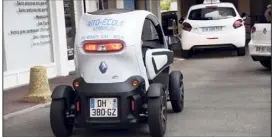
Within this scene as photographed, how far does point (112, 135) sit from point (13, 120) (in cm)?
185

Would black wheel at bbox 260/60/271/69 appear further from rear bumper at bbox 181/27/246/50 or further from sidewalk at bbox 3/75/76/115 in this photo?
sidewalk at bbox 3/75/76/115

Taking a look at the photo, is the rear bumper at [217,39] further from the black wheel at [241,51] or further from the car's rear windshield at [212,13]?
the car's rear windshield at [212,13]

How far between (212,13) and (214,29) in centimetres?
52

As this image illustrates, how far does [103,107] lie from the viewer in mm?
5816

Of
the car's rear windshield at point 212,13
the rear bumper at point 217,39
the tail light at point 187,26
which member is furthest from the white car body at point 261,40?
the tail light at point 187,26

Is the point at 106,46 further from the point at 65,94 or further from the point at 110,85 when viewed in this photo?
the point at 65,94

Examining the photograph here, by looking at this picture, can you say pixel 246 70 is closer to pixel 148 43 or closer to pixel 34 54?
pixel 34 54

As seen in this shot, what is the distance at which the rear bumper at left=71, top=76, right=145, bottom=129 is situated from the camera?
577cm

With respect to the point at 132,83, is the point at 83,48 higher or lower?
higher

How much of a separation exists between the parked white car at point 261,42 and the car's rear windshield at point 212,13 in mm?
3413

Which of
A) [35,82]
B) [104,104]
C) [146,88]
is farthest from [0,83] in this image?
[35,82]

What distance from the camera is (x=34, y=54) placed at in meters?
11.5

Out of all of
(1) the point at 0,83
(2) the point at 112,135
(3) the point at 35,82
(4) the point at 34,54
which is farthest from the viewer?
(4) the point at 34,54

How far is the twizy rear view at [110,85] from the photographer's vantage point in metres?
5.79
